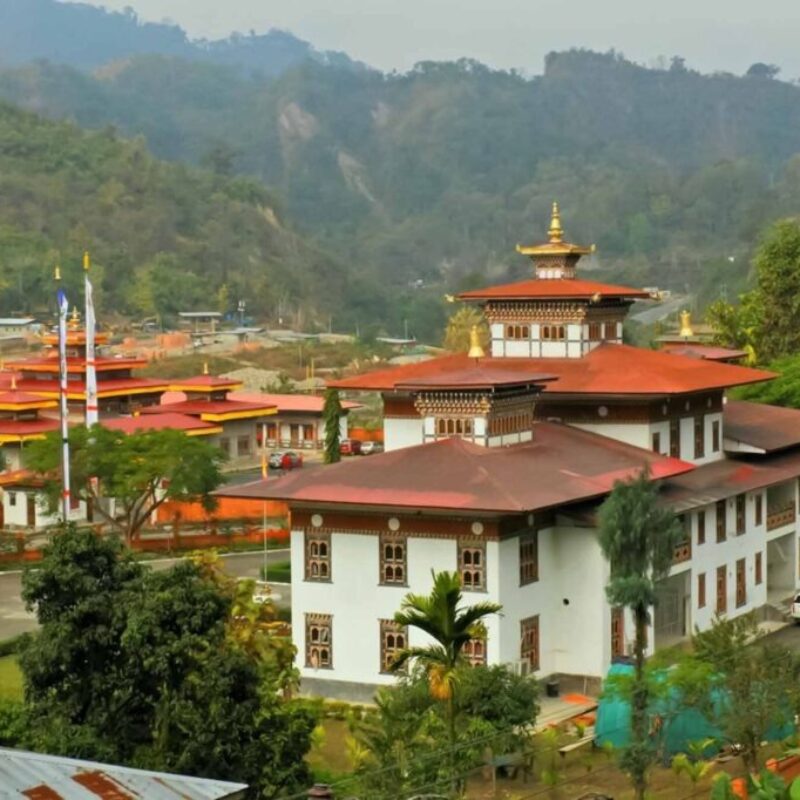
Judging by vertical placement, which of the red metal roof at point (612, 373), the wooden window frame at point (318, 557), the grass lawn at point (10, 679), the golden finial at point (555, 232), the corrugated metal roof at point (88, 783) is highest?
the golden finial at point (555, 232)

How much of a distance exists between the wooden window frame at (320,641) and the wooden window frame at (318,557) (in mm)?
662

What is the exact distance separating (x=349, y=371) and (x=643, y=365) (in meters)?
71.1

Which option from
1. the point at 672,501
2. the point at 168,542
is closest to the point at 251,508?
the point at 168,542

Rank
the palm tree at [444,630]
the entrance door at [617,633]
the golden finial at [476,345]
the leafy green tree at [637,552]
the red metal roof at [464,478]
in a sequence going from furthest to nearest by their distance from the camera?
1. the golden finial at [476,345]
2. the entrance door at [617,633]
3. the red metal roof at [464,478]
4. the palm tree at [444,630]
5. the leafy green tree at [637,552]

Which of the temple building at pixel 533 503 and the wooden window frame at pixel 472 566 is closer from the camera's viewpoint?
the wooden window frame at pixel 472 566

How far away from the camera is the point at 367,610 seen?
3578 cm

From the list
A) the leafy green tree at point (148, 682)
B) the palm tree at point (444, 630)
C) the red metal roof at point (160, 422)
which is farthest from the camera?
the red metal roof at point (160, 422)

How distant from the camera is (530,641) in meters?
35.8

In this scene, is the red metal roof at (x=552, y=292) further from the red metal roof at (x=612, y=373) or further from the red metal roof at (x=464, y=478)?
the red metal roof at (x=464, y=478)

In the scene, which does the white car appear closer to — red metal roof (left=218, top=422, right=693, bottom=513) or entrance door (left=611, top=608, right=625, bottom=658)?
red metal roof (left=218, top=422, right=693, bottom=513)

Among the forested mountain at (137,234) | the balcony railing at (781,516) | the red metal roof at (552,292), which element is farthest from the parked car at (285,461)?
the forested mountain at (137,234)

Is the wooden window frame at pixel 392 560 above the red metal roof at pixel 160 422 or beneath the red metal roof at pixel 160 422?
above

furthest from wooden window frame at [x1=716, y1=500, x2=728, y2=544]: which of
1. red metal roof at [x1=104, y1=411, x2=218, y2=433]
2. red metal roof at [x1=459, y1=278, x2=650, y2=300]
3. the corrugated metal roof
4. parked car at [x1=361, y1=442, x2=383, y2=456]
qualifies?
parked car at [x1=361, y1=442, x2=383, y2=456]

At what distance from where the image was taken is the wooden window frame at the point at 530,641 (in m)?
35.5
